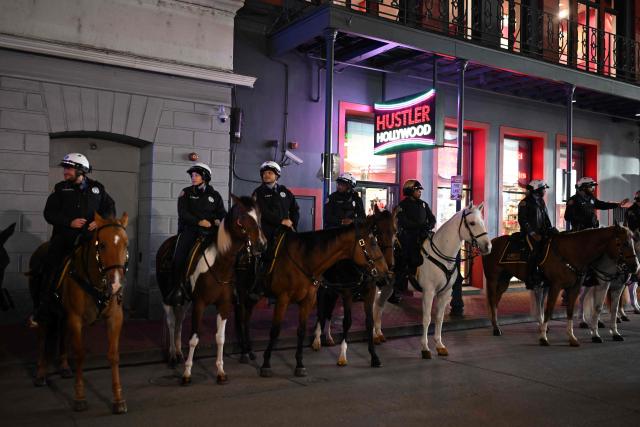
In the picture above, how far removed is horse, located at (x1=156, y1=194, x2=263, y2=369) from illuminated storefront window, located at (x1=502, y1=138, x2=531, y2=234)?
11.4m

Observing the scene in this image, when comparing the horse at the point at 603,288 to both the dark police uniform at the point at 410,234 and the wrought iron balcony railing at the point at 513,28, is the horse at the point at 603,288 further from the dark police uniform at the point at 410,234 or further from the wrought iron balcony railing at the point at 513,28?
the wrought iron balcony railing at the point at 513,28

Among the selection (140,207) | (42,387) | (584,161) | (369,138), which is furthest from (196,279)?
(584,161)

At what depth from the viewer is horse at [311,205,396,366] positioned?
743cm

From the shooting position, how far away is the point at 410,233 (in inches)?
388

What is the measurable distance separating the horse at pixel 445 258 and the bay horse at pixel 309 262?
67.2 inches

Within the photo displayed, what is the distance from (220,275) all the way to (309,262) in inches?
46.4

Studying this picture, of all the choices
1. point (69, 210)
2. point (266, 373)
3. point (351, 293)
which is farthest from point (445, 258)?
point (69, 210)

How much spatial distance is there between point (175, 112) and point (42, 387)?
5.68 meters

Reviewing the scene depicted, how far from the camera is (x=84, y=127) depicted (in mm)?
9844

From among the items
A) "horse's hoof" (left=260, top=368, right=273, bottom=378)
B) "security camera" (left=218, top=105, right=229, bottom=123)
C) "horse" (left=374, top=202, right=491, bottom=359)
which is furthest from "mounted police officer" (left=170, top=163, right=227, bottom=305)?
"security camera" (left=218, top=105, right=229, bottom=123)

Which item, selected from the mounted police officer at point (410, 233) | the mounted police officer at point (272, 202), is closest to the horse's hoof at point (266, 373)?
the mounted police officer at point (272, 202)

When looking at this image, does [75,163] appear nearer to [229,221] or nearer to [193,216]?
[193,216]

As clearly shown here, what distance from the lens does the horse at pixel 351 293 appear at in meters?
7.43

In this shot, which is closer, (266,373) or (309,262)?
(266,373)
